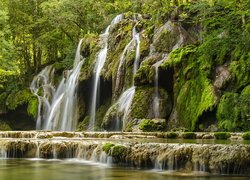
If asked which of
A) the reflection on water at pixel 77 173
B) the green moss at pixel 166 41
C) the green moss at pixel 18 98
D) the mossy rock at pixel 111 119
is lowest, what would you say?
the reflection on water at pixel 77 173

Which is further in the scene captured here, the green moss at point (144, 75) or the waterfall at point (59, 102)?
the waterfall at point (59, 102)

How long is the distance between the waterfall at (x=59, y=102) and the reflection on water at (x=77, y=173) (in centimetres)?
1597

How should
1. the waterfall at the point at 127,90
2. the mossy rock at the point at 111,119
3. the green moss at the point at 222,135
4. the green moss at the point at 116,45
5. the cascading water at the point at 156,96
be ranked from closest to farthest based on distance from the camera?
the green moss at the point at 222,135
the cascading water at the point at 156,96
the waterfall at the point at 127,90
the mossy rock at the point at 111,119
the green moss at the point at 116,45

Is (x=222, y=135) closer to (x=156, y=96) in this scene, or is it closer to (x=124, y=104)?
(x=156, y=96)

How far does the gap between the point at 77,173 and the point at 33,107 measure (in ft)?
73.1

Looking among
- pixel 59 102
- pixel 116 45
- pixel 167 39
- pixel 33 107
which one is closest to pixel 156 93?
pixel 167 39

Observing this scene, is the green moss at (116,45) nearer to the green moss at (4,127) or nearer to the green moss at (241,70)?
the green moss at (241,70)

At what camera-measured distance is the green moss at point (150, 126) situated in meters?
18.6

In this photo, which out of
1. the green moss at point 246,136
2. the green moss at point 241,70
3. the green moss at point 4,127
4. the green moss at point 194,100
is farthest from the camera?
the green moss at point 4,127

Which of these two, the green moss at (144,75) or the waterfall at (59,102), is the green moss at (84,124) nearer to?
the waterfall at (59,102)

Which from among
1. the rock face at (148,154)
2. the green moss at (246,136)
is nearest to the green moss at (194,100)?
the green moss at (246,136)

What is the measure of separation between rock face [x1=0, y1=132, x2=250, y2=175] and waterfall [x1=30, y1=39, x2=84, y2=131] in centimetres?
1341

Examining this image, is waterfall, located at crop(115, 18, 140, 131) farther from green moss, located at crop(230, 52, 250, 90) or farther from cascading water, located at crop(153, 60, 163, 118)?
green moss, located at crop(230, 52, 250, 90)

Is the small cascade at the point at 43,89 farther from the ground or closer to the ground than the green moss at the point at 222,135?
farther from the ground
